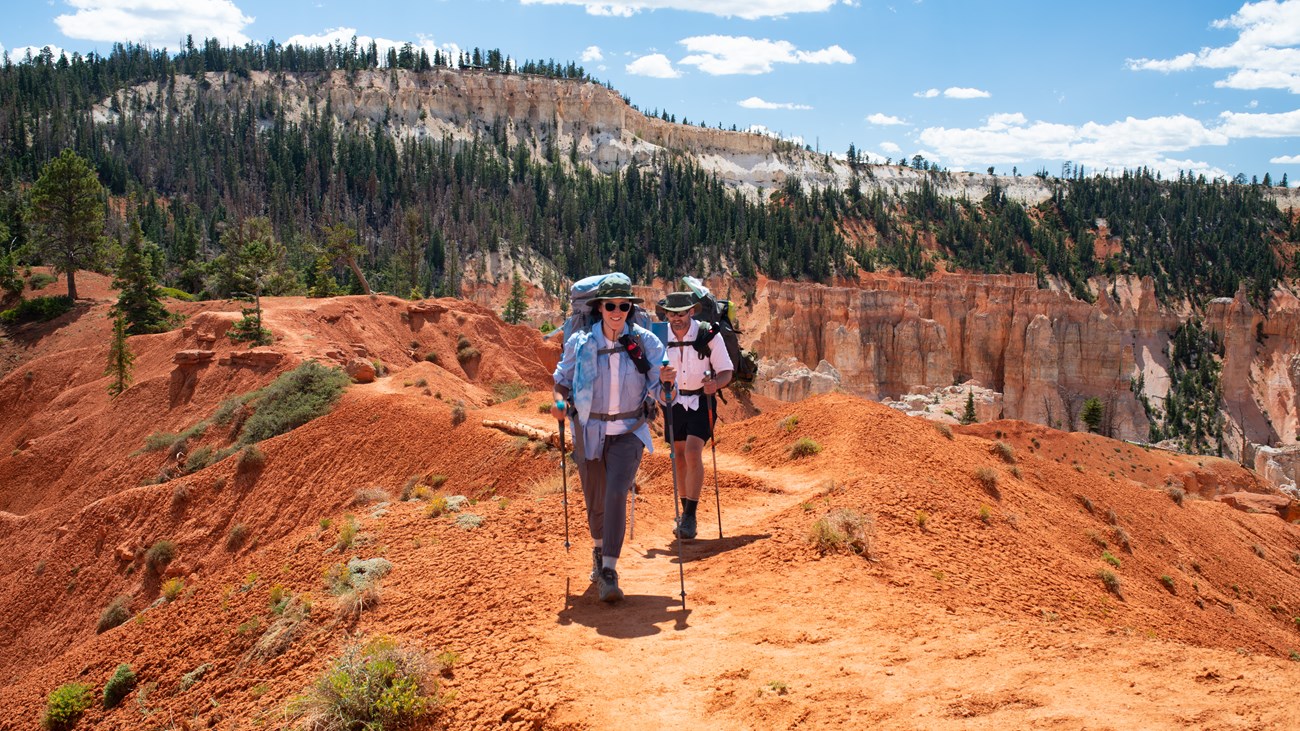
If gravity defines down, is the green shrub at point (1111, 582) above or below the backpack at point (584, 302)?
below

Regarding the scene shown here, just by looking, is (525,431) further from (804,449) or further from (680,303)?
(680,303)

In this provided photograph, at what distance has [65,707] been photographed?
338 inches

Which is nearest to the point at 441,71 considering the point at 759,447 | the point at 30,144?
the point at 30,144

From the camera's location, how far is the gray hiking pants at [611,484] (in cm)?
636

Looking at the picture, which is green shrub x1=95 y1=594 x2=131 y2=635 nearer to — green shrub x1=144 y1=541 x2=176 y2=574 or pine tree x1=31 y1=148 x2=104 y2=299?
green shrub x1=144 y1=541 x2=176 y2=574

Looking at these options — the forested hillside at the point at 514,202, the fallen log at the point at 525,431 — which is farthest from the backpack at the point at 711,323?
the forested hillside at the point at 514,202

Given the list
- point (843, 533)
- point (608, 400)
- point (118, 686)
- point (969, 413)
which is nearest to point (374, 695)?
point (608, 400)

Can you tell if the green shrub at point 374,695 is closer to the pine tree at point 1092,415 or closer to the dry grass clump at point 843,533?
the dry grass clump at point 843,533

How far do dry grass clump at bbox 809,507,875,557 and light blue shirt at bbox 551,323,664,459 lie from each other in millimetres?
1756

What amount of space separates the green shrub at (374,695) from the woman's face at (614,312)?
8.74 feet

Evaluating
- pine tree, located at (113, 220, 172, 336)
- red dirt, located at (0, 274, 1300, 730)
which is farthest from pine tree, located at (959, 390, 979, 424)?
pine tree, located at (113, 220, 172, 336)

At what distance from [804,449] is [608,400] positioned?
5479mm

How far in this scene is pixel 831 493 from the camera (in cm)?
897

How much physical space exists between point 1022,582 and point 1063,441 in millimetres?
24721
